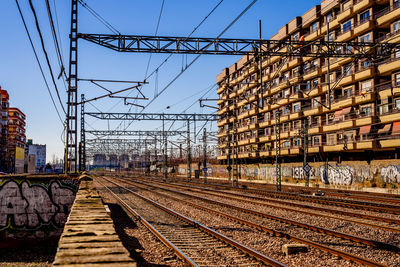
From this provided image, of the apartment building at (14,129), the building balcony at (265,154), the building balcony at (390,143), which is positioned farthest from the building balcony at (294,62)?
the apartment building at (14,129)

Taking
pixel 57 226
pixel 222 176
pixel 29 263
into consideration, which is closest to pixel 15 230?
pixel 57 226

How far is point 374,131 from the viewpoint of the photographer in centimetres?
3928

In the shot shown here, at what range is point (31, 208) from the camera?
50.3 ft

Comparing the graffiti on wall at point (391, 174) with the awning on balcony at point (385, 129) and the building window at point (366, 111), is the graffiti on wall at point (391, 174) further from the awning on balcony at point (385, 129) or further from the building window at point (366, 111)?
the building window at point (366, 111)

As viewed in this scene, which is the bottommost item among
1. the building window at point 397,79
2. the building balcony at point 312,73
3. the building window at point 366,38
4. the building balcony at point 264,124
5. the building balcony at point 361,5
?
the building balcony at point 264,124

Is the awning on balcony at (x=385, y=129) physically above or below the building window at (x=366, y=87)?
below

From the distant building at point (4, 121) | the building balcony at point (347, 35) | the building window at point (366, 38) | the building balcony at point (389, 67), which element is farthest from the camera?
the distant building at point (4, 121)

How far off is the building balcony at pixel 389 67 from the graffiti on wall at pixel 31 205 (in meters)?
33.6

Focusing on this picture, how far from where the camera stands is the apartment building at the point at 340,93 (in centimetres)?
3766

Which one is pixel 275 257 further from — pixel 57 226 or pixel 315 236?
pixel 57 226

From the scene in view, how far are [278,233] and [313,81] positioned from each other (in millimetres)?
42703

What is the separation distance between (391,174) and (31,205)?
2951cm

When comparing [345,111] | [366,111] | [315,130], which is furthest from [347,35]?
[315,130]

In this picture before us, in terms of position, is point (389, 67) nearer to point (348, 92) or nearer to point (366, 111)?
point (366, 111)
